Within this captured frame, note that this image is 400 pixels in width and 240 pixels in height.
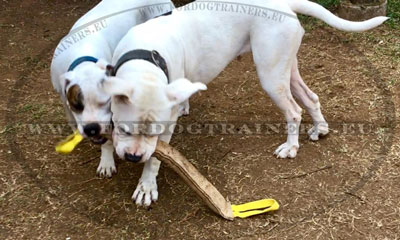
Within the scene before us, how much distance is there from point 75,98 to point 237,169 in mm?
1322

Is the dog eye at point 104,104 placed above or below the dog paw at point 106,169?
above

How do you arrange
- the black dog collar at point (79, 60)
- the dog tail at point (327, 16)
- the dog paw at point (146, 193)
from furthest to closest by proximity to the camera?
the dog tail at point (327, 16), the dog paw at point (146, 193), the black dog collar at point (79, 60)

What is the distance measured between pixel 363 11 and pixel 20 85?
3555mm

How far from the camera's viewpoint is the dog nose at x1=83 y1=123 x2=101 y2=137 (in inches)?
120

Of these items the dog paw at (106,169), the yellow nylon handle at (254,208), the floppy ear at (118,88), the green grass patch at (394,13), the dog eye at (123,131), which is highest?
the floppy ear at (118,88)

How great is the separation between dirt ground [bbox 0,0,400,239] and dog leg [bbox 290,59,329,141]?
4.1 inches

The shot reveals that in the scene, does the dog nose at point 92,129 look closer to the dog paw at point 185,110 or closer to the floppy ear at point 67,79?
the floppy ear at point 67,79

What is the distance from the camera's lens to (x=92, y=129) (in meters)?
3.06

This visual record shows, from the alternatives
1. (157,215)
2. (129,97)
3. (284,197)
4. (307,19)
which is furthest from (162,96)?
(307,19)

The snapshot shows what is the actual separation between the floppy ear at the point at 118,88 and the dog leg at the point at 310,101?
159cm

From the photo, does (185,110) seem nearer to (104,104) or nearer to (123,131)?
(104,104)

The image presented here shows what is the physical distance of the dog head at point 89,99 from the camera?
10.0 feet

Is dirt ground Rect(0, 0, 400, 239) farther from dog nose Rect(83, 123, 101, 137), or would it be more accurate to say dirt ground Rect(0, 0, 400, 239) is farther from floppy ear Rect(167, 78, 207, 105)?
floppy ear Rect(167, 78, 207, 105)

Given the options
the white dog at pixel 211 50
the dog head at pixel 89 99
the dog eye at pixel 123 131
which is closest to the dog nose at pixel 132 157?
the white dog at pixel 211 50
